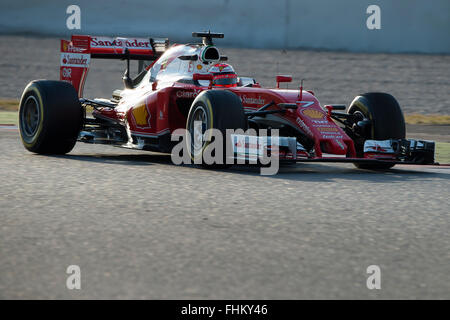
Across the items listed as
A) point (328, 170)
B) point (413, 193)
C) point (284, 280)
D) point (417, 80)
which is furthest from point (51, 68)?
point (284, 280)

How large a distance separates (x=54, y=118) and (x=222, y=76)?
1972 millimetres

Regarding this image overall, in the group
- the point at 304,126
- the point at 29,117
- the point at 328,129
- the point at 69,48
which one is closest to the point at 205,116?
the point at 304,126

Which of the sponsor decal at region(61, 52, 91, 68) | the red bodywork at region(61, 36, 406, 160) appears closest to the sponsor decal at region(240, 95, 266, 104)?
the red bodywork at region(61, 36, 406, 160)

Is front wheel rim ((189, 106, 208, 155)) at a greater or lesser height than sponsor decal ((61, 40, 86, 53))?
lesser

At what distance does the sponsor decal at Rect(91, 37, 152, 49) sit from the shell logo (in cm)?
345

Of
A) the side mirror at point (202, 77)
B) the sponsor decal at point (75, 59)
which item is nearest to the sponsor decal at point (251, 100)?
the side mirror at point (202, 77)

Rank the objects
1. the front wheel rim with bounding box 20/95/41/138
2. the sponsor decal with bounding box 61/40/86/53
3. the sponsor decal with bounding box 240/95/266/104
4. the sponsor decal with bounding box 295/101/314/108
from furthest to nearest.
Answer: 1. the sponsor decal with bounding box 61/40/86/53
2. the front wheel rim with bounding box 20/95/41/138
3. the sponsor decal with bounding box 240/95/266/104
4. the sponsor decal with bounding box 295/101/314/108

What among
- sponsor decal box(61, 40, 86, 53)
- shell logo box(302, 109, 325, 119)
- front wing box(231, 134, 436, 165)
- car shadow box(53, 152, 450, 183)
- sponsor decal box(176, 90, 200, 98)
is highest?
sponsor decal box(61, 40, 86, 53)

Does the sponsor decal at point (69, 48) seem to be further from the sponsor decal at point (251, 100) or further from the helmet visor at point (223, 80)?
the sponsor decal at point (251, 100)

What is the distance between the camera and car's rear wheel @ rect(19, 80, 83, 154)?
9.51 m

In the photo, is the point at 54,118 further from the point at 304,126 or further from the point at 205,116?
the point at 304,126

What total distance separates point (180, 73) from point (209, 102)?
68.9 inches

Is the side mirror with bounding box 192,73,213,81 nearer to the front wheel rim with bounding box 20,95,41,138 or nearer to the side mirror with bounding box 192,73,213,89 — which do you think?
the side mirror with bounding box 192,73,213,89
